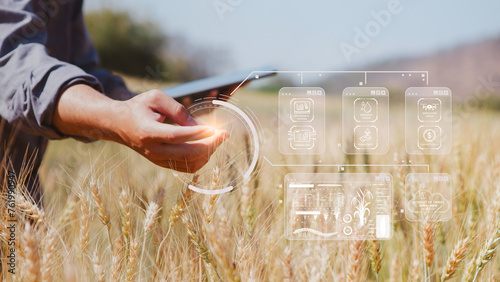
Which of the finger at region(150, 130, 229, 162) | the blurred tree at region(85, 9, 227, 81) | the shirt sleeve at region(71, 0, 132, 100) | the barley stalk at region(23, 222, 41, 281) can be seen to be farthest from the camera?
the blurred tree at region(85, 9, 227, 81)

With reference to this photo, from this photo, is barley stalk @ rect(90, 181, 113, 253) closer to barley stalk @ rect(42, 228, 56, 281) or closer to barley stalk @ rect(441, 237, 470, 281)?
barley stalk @ rect(42, 228, 56, 281)

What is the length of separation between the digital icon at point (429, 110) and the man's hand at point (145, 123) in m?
0.33

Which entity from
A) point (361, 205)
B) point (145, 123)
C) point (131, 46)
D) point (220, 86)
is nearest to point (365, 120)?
point (361, 205)

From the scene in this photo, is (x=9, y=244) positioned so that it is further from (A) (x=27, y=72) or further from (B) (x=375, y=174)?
(B) (x=375, y=174)

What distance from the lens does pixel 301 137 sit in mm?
593

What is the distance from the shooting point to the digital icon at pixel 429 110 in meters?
0.61

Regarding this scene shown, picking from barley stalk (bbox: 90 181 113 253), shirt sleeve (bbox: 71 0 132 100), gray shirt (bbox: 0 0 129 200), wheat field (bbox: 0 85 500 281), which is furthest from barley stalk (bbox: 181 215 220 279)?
shirt sleeve (bbox: 71 0 132 100)

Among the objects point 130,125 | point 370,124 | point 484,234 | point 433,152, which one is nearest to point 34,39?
point 130,125

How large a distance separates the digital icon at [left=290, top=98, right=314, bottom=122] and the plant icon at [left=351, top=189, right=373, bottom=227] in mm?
136

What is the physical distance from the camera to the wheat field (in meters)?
0.50

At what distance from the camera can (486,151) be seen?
0.73m

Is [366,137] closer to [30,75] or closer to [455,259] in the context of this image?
[455,259]

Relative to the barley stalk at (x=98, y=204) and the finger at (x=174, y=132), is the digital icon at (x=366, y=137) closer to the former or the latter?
the finger at (x=174, y=132)

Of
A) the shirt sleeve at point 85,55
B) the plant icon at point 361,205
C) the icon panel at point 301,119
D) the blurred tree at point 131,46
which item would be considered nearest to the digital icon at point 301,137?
the icon panel at point 301,119
